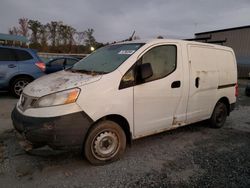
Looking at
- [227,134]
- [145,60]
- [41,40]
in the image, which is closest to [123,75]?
[145,60]

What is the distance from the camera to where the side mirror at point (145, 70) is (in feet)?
10.2

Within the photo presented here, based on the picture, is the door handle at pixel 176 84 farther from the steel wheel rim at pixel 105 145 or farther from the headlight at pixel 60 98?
the headlight at pixel 60 98

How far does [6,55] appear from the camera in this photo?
683cm

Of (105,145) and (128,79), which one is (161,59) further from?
(105,145)

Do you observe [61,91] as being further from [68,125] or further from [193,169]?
[193,169]

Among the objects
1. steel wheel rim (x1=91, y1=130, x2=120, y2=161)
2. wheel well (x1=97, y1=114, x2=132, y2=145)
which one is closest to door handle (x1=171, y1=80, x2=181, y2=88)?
wheel well (x1=97, y1=114, x2=132, y2=145)

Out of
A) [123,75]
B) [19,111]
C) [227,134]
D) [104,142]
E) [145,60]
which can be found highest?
[145,60]

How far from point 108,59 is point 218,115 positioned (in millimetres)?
2960

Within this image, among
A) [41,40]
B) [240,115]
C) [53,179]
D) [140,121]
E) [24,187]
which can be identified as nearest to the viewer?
[24,187]

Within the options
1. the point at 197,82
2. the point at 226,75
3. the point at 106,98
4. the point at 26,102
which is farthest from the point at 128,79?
the point at 226,75

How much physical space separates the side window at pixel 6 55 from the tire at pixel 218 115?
622 cm

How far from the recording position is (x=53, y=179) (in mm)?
2697

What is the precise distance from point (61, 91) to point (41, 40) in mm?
32190

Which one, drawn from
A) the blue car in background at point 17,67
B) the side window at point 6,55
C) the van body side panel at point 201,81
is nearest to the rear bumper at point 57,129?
the van body side panel at point 201,81
